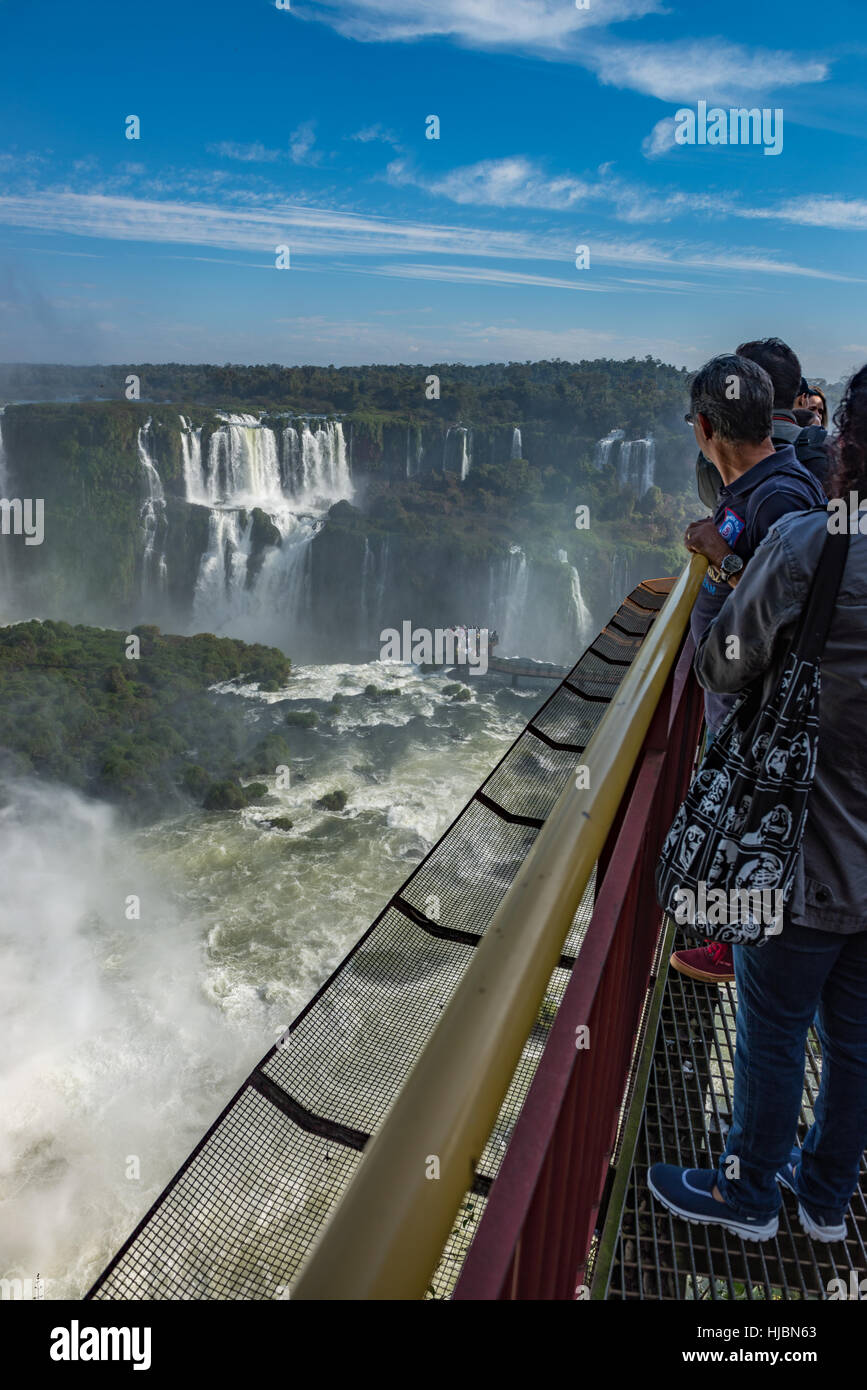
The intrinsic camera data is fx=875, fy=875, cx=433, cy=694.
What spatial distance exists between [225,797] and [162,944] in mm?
8734

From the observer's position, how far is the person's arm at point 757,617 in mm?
1261

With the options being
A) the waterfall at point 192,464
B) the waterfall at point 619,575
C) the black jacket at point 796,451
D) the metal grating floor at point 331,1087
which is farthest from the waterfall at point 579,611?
the metal grating floor at point 331,1087

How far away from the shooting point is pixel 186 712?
136ft

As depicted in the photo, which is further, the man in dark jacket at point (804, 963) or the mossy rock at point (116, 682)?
the mossy rock at point (116, 682)

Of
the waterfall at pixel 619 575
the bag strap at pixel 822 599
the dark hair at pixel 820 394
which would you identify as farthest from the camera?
the waterfall at pixel 619 575

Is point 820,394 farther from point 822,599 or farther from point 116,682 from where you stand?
point 116,682

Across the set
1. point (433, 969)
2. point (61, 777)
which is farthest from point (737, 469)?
point (61, 777)

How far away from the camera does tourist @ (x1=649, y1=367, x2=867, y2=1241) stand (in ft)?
4.17

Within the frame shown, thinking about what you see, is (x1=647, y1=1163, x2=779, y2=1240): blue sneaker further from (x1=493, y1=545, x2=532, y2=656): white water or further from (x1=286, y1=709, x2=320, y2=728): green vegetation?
(x1=493, y1=545, x2=532, y2=656): white water

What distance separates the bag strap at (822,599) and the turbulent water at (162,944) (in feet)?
58.6

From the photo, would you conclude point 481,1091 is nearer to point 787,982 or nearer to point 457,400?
point 787,982

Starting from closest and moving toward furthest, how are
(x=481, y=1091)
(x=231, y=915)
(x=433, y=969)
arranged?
(x=481, y=1091), (x=433, y=969), (x=231, y=915)

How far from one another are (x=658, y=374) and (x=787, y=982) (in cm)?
7867

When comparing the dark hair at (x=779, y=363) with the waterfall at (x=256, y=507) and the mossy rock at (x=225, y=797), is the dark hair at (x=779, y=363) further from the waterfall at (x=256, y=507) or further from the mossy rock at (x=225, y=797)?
the waterfall at (x=256, y=507)
